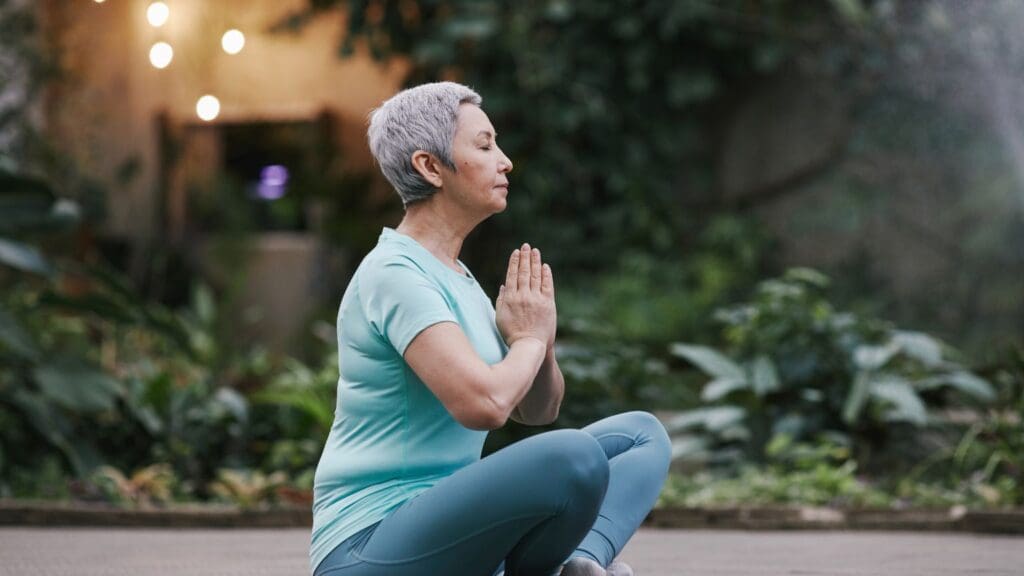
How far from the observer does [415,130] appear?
98.1 inches

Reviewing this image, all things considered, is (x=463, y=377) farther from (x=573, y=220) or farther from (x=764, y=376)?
(x=573, y=220)

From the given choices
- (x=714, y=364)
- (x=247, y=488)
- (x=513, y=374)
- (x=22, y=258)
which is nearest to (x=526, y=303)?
(x=513, y=374)

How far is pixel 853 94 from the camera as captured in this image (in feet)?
31.0

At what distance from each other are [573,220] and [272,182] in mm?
2674

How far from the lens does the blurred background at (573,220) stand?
5969 mm

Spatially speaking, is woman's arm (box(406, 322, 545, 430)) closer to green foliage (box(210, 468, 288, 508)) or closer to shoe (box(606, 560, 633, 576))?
shoe (box(606, 560, 633, 576))

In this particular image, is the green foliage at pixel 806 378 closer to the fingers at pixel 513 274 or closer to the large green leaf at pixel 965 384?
the large green leaf at pixel 965 384

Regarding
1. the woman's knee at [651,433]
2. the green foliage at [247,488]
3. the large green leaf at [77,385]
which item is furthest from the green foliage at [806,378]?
the woman's knee at [651,433]

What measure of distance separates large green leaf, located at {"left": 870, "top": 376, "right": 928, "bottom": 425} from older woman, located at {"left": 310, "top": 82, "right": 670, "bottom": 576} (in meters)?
3.19

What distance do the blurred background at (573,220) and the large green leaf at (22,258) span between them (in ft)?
0.05

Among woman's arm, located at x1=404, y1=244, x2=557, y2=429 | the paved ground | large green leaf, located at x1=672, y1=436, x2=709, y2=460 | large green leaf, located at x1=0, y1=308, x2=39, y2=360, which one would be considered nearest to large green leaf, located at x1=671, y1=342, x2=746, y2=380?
large green leaf, located at x1=672, y1=436, x2=709, y2=460

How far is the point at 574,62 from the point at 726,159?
125 centimetres

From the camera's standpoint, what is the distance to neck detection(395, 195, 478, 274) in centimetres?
256

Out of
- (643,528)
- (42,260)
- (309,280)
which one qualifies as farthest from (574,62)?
(643,528)
